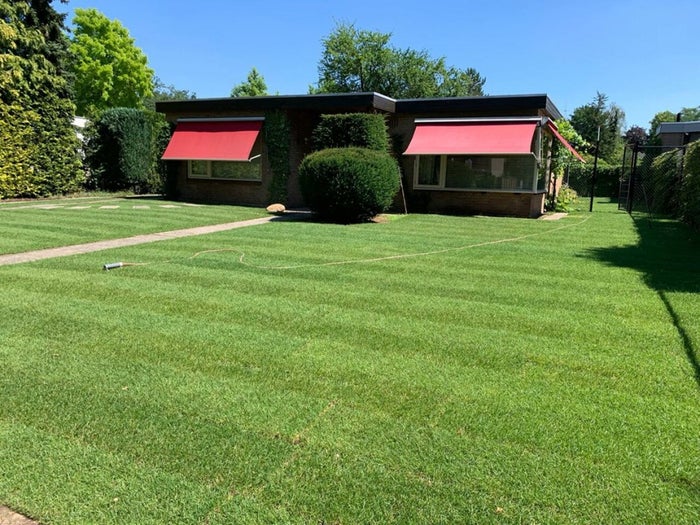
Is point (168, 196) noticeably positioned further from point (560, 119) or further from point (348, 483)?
point (348, 483)

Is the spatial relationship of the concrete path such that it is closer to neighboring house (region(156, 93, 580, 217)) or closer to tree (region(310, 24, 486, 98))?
neighboring house (region(156, 93, 580, 217))

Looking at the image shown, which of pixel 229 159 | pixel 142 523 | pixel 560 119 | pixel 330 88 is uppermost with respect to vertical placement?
pixel 330 88

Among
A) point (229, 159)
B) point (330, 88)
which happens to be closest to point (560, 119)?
point (229, 159)

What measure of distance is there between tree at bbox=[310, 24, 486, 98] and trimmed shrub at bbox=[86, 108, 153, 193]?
28.2m

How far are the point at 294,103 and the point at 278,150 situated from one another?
180 cm

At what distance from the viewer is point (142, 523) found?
2518 mm

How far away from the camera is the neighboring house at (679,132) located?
2436 cm

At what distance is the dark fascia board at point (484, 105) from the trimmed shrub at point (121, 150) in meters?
12.5

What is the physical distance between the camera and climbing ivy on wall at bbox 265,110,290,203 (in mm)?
19281

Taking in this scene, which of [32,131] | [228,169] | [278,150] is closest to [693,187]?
[278,150]

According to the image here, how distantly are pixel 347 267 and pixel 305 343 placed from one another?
3649 mm

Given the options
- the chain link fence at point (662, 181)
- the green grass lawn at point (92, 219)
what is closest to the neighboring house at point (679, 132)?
the chain link fence at point (662, 181)

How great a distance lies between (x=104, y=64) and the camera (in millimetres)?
48219

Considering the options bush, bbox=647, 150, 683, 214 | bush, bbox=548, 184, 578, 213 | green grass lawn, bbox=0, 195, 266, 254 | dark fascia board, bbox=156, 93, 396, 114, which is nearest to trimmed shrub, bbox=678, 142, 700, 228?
bush, bbox=647, 150, 683, 214
